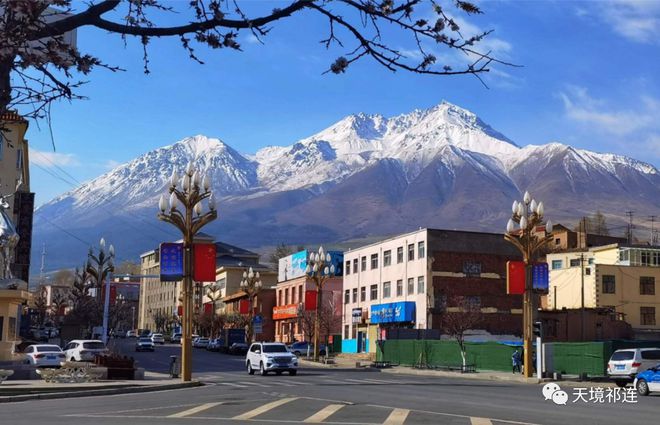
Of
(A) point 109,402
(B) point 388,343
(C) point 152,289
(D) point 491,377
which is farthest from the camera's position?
(C) point 152,289

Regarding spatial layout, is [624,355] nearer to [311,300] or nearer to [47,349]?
[47,349]

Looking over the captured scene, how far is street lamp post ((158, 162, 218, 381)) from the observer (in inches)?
1258

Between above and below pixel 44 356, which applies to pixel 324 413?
above

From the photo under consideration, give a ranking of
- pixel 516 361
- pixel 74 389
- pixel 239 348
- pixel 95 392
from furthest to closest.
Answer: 1. pixel 239 348
2. pixel 516 361
3. pixel 74 389
4. pixel 95 392

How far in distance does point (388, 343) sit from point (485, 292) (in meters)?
12.3

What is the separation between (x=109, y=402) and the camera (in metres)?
22.7

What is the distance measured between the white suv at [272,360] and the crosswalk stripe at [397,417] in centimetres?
2337

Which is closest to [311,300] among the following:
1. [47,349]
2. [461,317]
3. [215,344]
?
[461,317]

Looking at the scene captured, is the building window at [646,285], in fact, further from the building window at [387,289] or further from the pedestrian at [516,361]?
the pedestrian at [516,361]

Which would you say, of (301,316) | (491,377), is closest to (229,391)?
(491,377)

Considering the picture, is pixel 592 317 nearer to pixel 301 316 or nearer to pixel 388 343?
pixel 388 343

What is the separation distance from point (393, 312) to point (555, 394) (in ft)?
156

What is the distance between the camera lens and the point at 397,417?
55.8 ft

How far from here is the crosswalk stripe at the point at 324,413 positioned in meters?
16.6
